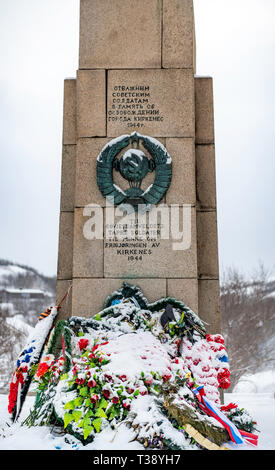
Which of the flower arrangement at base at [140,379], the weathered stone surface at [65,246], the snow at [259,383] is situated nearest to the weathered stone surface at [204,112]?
the weathered stone surface at [65,246]

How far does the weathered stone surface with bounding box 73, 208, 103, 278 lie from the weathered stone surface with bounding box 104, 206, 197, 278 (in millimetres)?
114

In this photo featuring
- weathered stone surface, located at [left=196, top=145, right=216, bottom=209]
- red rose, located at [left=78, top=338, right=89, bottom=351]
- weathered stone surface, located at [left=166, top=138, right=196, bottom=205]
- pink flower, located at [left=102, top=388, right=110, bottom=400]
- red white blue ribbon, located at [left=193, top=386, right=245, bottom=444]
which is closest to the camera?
pink flower, located at [left=102, top=388, right=110, bottom=400]

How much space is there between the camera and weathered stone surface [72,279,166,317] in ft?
Answer: 22.8

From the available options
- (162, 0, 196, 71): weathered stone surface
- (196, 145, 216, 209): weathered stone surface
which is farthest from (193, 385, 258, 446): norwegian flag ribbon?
(162, 0, 196, 71): weathered stone surface

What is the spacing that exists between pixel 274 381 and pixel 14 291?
22.5 metres

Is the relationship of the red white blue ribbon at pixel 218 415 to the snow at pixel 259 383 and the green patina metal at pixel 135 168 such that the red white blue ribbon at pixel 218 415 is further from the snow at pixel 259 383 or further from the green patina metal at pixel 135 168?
the snow at pixel 259 383

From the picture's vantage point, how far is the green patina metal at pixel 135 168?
712 centimetres

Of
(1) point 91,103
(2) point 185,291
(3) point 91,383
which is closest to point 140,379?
(3) point 91,383

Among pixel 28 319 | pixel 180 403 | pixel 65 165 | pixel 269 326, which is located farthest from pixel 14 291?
pixel 180 403

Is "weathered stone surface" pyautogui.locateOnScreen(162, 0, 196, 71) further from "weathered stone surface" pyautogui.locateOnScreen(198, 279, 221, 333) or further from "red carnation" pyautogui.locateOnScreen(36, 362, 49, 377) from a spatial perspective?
"red carnation" pyautogui.locateOnScreen(36, 362, 49, 377)

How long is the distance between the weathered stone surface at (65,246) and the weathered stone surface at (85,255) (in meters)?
0.51

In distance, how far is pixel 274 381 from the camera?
83.0 feet

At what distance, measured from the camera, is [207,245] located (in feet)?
24.9
